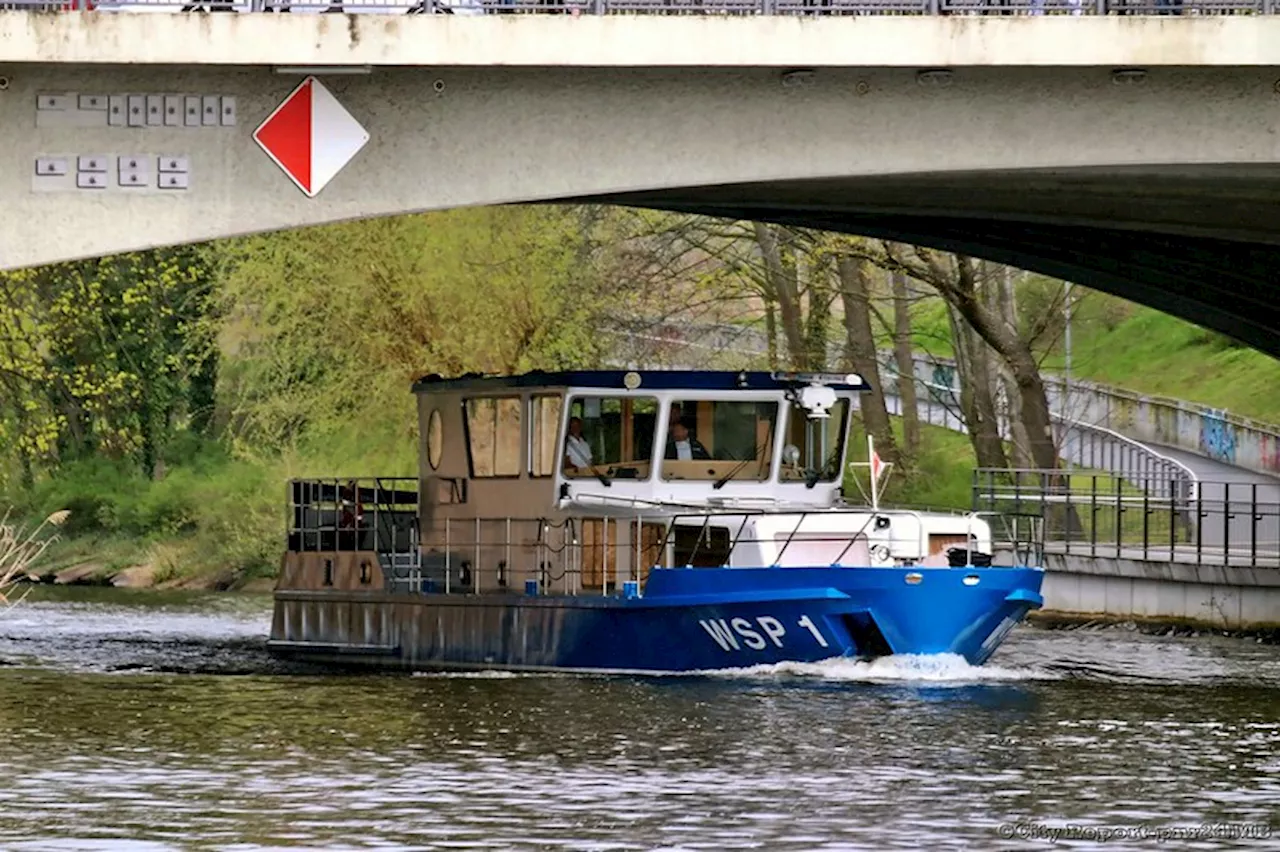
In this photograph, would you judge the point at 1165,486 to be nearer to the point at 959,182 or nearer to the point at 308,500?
the point at 308,500

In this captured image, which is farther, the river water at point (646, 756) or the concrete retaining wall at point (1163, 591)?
the concrete retaining wall at point (1163, 591)

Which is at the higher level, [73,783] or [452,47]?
[452,47]

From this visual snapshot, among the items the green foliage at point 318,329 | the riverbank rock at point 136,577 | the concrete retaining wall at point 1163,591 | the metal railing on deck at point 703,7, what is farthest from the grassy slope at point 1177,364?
the metal railing on deck at point 703,7

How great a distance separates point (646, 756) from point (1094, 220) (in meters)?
12.1

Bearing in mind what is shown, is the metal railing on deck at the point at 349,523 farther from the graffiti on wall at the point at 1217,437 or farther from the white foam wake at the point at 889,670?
the graffiti on wall at the point at 1217,437

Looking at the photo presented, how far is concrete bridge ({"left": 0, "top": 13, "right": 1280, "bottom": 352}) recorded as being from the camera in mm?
24859

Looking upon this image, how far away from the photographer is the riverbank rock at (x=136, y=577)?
5944cm

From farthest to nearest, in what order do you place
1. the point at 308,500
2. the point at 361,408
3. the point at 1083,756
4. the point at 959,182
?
the point at 361,408 < the point at 308,500 < the point at 959,182 < the point at 1083,756

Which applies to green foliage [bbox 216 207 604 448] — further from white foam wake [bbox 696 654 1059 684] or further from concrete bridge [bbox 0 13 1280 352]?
concrete bridge [bbox 0 13 1280 352]

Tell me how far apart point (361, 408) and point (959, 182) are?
25.4 metres

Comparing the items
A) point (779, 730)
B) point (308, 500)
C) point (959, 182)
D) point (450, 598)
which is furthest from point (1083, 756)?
point (308, 500)

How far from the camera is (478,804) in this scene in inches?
802

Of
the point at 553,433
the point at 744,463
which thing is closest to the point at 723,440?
the point at 744,463

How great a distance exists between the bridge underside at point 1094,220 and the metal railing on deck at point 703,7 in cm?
148
